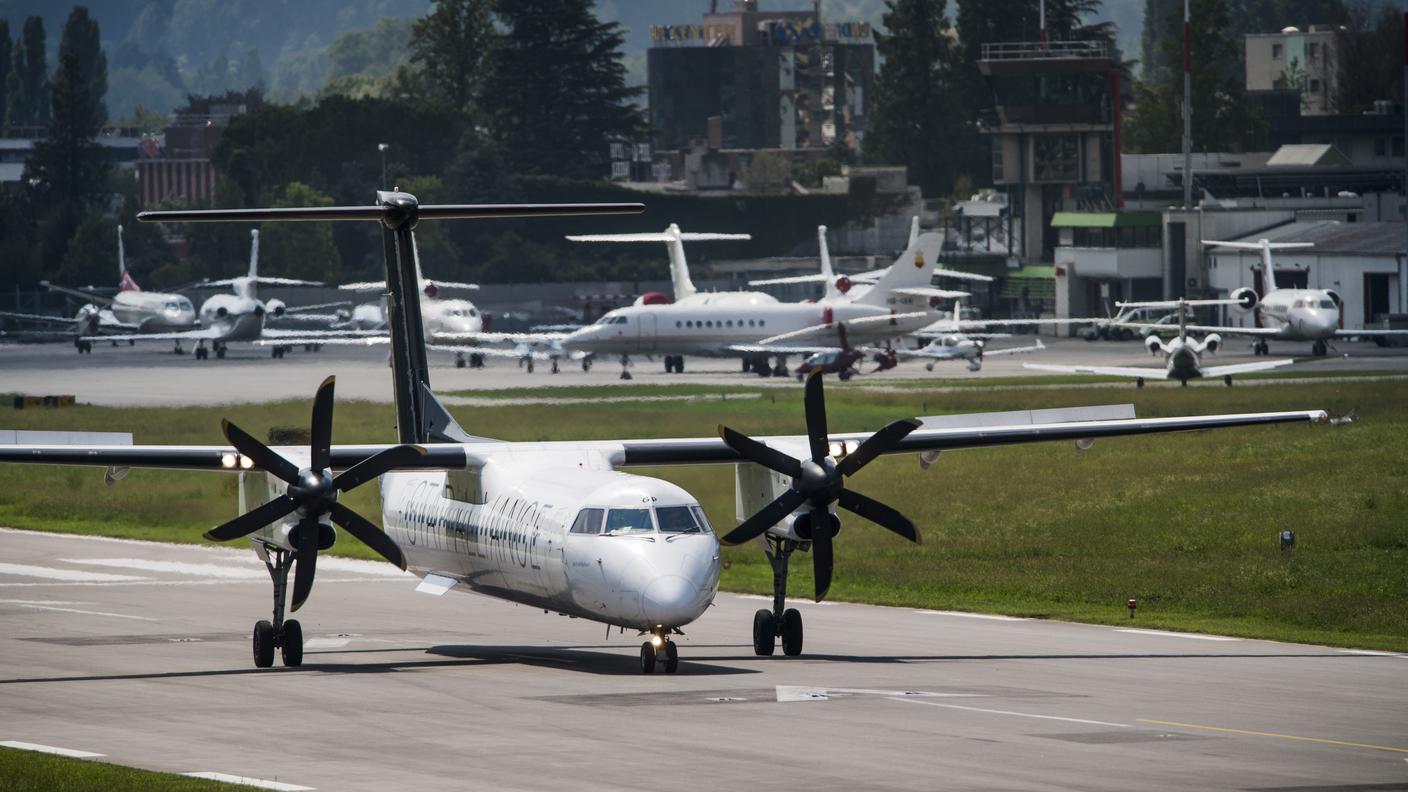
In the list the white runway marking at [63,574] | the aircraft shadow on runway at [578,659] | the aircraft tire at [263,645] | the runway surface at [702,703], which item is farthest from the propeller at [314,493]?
the white runway marking at [63,574]

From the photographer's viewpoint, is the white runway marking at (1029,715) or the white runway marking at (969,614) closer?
the white runway marking at (1029,715)

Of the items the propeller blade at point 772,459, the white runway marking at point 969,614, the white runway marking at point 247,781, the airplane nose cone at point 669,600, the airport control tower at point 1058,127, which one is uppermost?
the airport control tower at point 1058,127

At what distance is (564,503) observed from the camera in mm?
27719

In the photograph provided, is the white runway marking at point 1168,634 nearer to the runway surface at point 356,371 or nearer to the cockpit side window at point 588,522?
the cockpit side window at point 588,522

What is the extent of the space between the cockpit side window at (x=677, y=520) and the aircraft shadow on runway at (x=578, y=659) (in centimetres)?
221

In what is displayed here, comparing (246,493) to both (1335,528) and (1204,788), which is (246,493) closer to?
(1204,788)

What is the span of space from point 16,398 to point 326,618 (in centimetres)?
3989

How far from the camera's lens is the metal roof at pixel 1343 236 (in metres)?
118

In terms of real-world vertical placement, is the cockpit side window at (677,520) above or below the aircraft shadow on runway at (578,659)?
above

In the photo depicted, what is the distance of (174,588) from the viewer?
1613 inches

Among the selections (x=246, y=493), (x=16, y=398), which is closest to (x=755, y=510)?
(x=246, y=493)

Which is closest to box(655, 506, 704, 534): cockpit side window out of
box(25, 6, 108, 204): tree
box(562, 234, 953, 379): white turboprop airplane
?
box(562, 234, 953, 379): white turboprop airplane

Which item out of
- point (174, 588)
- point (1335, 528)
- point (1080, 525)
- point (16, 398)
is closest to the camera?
point (174, 588)

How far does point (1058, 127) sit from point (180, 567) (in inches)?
4644
